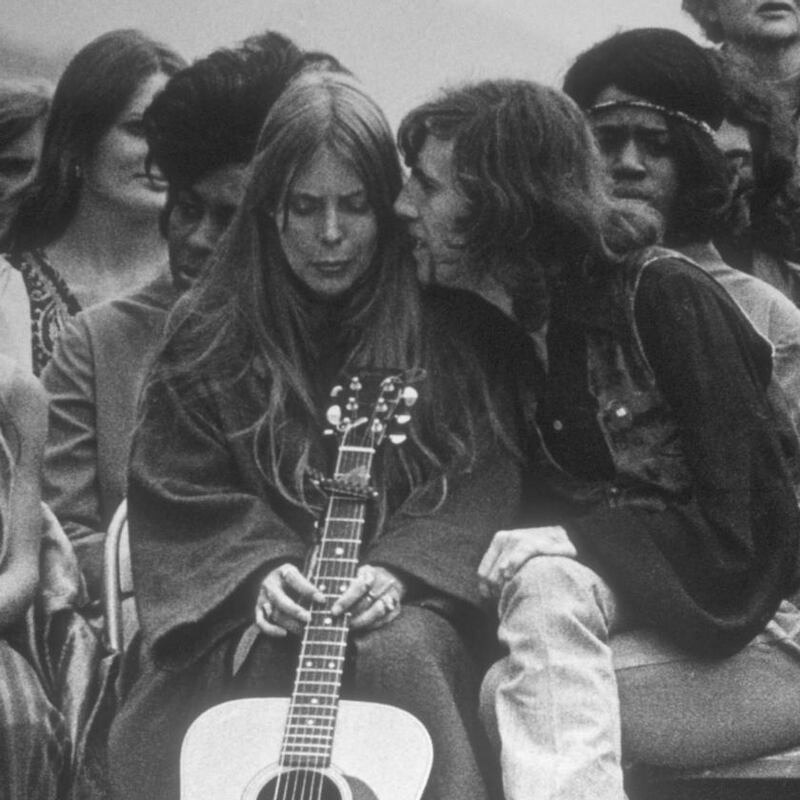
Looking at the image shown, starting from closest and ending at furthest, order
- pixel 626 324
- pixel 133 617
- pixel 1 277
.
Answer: pixel 626 324
pixel 133 617
pixel 1 277

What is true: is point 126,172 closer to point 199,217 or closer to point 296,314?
point 199,217

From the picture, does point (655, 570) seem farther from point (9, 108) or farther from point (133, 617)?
point (9, 108)

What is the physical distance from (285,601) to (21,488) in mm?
639

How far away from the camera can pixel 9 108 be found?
3.98 meters

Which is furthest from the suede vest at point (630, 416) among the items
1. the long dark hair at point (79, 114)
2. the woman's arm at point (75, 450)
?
the long dark hair at point (79, 114)

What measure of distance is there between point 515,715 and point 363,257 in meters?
0.94

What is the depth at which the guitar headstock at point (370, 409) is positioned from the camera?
3506 mm

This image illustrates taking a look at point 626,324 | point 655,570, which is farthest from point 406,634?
point 626,324

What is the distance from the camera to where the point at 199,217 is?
390cm

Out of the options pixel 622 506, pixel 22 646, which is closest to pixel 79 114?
pixel 22 646

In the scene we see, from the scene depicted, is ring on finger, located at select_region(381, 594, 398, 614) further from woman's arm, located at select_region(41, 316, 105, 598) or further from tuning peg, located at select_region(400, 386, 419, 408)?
woman's arm, located at select_region(41, 316, 105, 598)

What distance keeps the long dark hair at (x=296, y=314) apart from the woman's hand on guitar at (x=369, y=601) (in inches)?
10.3

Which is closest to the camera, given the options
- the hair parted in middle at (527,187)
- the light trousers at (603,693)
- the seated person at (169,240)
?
the light trousers at (603,693)

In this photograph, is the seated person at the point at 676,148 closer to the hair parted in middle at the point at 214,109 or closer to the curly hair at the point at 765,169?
the curly hair at the point at 765,169
